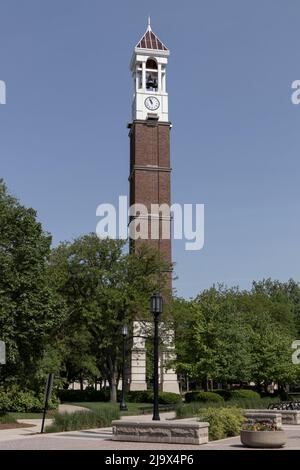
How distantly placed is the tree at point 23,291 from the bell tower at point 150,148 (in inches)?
1044

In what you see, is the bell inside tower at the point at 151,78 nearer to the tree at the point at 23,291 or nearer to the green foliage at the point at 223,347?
the green foliage at the point at 223,347

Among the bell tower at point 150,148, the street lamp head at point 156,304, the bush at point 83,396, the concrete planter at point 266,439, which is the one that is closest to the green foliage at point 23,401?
the street lamp head at point 156,304

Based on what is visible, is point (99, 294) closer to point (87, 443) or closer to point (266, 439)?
point (87, 443)

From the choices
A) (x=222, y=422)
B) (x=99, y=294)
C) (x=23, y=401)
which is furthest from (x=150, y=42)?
(x=222, y=422)

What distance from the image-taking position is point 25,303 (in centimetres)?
2653

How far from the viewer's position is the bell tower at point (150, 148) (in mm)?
56062

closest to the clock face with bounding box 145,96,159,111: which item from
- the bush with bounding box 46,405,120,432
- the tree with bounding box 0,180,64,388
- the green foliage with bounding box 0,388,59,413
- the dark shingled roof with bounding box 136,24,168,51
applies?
the dark shingled roof with bounding box 136,24,168,51

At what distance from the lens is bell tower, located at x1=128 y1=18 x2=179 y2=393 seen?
5606 cm

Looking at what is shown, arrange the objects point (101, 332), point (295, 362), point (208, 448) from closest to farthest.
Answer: point (208, 448) → point (101, 332) → point (295, 362)

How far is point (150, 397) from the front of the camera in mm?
45281

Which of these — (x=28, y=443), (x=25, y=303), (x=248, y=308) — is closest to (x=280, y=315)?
(x=248, y=308)

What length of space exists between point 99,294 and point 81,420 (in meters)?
22.8
